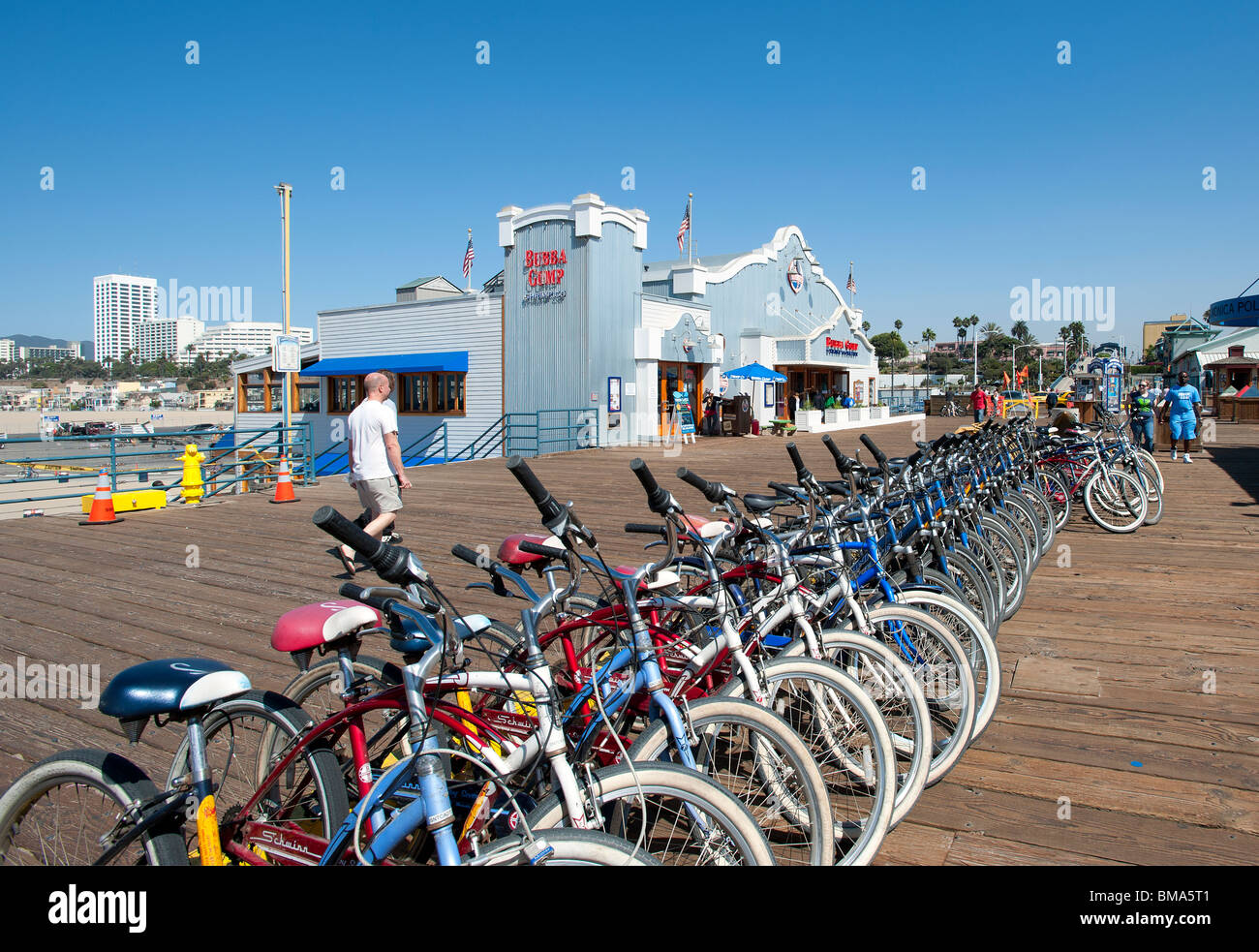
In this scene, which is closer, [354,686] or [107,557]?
[354,686]

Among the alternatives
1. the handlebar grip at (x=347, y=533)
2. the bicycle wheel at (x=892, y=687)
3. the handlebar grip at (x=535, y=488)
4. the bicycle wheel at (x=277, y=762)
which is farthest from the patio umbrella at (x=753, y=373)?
the handlebar grip at (x=347, y=533)

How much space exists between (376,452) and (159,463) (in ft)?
180

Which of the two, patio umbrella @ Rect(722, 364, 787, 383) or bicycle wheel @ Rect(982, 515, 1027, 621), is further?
patio umbrella @ Rect(722, 364, 787, 383)

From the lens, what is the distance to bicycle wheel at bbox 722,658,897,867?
104 inches

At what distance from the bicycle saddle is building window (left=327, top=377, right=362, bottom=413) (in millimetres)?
26699

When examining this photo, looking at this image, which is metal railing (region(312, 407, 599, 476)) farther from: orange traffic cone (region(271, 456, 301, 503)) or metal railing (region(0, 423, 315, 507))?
orange traffic cone (region(271, 456, 301, 503))

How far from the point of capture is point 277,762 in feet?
Result: 8.38

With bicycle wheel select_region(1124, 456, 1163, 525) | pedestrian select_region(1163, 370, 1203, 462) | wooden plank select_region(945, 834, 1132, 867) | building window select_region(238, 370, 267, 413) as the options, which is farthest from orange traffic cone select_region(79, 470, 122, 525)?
building window select_region(238, 370, 267, 413)

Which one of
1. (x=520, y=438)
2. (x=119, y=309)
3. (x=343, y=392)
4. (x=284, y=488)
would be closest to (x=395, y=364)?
(x=343, y=392)

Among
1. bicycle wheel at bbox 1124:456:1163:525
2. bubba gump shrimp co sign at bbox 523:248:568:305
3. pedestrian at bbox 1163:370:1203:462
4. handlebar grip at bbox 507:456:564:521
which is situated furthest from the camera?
bubba gump shrimp co sign at bbox 523:248:568:305
